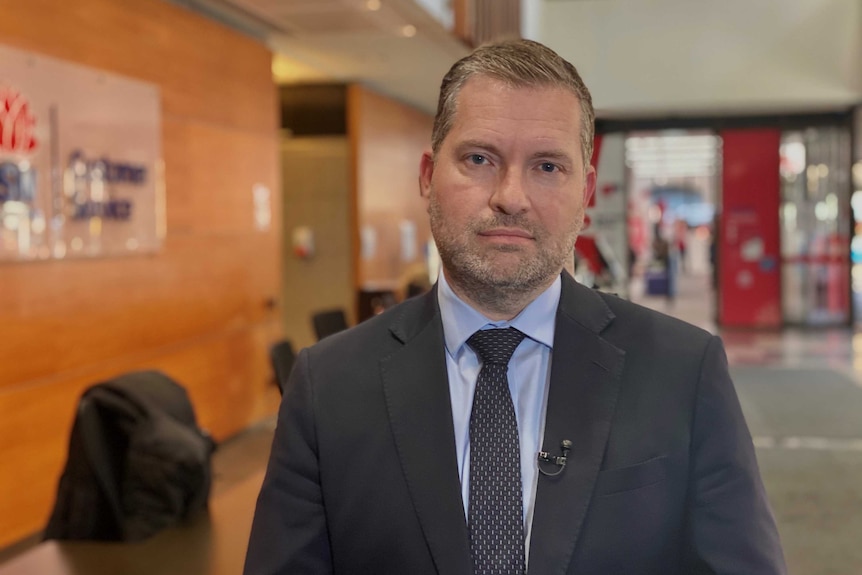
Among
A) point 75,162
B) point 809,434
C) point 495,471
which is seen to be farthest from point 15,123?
point 809,434

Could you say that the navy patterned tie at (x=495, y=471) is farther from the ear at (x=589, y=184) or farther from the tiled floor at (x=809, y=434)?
the tiled floor at (x=809, y=434)

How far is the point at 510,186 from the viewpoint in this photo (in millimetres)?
1280

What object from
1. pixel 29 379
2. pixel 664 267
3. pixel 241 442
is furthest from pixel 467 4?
pixel 664 267

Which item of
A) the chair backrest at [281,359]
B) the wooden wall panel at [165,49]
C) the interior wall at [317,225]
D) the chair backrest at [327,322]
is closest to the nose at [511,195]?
the chair backrest at [281,359]

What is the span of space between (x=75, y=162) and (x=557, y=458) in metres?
4.34

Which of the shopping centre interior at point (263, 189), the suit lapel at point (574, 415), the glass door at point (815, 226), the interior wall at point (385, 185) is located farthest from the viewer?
the glass door at point (815, 226)

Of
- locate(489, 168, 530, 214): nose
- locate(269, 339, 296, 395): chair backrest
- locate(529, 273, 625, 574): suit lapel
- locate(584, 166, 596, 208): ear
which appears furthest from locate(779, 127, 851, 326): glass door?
locate(489, 168, 530, 214): nose

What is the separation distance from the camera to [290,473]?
4.43 ft

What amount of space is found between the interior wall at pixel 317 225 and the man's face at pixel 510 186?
29.1 ft

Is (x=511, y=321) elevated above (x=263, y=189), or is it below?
below

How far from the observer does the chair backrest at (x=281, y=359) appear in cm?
289

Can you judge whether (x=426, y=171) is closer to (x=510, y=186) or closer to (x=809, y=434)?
(x=510, y=186)

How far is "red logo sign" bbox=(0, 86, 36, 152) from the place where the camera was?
436 cm

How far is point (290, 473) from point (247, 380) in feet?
20.4
